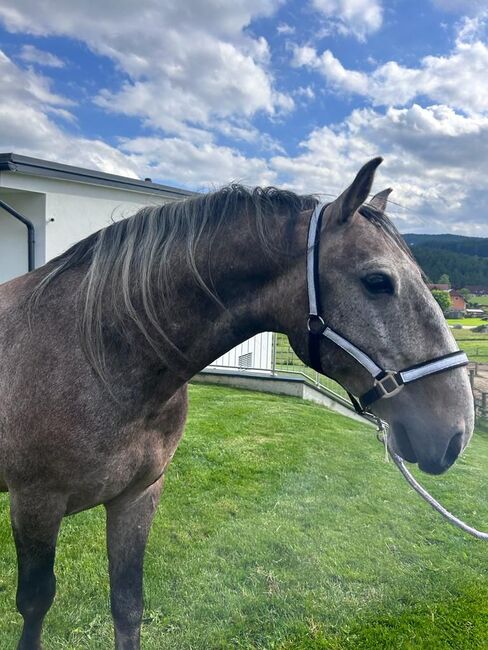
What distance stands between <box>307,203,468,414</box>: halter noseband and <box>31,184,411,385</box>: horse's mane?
14cm

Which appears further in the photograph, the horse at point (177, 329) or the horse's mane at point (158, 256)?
the horse's mane at point (158, 256)

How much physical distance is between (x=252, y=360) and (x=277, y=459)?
6.93 metres

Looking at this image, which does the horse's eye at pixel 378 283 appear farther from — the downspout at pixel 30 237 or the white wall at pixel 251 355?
the white wall at pixel 251 355

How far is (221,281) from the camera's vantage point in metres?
1.60

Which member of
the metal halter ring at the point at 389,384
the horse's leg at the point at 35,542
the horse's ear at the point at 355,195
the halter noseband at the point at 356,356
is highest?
the horse's ear at the point at 355,195

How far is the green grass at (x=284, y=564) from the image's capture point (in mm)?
2590

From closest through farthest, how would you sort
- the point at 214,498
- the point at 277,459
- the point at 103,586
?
the point at 103,586 → the point at 214,498 → the point at 277,459

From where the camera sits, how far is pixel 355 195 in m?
1.42

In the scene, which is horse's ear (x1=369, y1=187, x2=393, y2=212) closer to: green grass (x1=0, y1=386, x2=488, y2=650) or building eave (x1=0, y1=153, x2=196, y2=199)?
green grass (x1=0, y1=386, x2=488, y2=650)

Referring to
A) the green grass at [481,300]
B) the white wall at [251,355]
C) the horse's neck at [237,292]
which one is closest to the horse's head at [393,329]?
the horse's neck at [237,292]

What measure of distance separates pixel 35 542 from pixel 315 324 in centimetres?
136

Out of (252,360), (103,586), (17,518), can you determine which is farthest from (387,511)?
(252,360)

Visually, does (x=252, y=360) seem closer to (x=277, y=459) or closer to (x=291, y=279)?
(x=277, y=459)

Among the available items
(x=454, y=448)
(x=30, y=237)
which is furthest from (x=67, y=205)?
(x=454, y=448)
